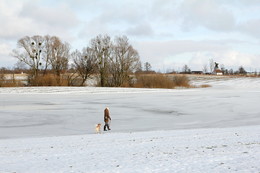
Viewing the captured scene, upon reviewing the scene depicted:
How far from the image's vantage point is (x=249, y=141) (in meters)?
12.3

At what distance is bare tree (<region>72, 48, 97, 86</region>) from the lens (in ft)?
219

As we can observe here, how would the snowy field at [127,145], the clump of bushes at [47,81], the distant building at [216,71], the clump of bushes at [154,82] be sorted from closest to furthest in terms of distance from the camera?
the snowy field at [127,145] → the clump of bushes at [47,81] → the clump of bushes at [154,82] → the distant building at [216,71]

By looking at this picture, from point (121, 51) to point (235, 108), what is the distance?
39.6m

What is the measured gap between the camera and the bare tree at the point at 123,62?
64.4 metres

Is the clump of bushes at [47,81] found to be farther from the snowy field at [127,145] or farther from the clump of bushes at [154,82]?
the snowy field at [127,145]

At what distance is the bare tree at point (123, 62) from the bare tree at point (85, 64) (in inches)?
154

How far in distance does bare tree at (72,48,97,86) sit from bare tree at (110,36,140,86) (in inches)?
154

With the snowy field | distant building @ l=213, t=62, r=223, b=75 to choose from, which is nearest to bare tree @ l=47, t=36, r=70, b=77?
the snowy field

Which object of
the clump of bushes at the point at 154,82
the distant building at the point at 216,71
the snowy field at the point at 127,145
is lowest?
the snowy field at the point at 127,145

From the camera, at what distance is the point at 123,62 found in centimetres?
6456

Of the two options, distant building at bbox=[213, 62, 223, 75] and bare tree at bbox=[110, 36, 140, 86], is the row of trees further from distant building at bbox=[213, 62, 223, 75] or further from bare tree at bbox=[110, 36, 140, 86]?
distant building at bbox=[213, 62, 223, 75]

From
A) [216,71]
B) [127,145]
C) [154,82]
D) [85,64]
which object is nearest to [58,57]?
[85,64]

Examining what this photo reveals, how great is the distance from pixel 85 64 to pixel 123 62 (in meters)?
8.01

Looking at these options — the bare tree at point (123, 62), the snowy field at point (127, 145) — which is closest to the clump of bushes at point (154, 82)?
the bare tree at point (123, 62)
